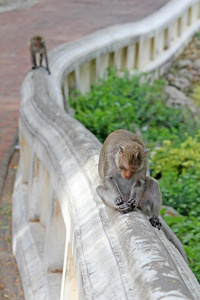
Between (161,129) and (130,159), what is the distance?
7.20 metres

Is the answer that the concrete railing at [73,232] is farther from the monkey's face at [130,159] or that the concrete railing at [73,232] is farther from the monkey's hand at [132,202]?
the monkey's face at [130,159]

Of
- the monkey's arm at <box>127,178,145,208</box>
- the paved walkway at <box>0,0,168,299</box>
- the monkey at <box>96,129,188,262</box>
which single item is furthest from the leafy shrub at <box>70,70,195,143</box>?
the monkey's arm at <box>127,178,145,208</box>

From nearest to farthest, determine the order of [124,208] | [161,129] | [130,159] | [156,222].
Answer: [124,208], [130,159], [156,222], [161,129]

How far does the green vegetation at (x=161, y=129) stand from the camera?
6665mm

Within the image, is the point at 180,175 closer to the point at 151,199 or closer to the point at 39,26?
the point at 151,199

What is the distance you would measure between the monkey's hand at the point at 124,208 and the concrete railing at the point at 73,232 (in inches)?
2.0

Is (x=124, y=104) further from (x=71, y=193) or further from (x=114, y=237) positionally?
(x=114, y=237)

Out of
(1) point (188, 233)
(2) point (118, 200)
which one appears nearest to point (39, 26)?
(1) point (188, 233)

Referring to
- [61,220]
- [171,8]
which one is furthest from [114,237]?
[171,8]

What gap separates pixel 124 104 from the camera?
10320 millimetres

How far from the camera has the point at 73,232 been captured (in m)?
3.07

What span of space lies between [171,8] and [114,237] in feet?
48.0

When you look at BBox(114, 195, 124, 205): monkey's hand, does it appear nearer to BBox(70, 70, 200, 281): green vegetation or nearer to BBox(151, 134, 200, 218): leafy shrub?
BBox(70, 70, 200, 281): green vegetation

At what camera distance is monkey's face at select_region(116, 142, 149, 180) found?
3.29 m
